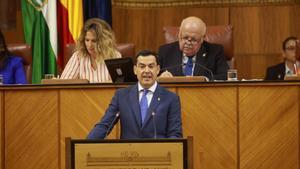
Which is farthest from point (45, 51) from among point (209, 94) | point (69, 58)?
point (209, 94)

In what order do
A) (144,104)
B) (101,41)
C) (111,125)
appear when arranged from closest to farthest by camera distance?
1. (111,125)
2. (144,104)
3. (101,41)

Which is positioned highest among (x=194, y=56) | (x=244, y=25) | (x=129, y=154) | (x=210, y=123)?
(x=244, y=25)

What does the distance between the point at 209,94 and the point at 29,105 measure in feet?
4.64

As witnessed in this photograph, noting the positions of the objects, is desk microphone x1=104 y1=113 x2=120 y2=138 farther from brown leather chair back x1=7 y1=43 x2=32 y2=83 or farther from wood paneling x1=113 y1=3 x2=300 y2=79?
wood paneling x1=113 y1=3 x2=300 y2=79

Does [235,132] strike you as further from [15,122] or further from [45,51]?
[45,51]

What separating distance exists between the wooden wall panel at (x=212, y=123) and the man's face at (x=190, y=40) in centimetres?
74

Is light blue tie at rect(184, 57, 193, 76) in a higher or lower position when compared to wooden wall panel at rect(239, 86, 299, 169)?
higher

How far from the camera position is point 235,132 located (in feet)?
17.1

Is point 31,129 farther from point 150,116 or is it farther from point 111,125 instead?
point 150,116

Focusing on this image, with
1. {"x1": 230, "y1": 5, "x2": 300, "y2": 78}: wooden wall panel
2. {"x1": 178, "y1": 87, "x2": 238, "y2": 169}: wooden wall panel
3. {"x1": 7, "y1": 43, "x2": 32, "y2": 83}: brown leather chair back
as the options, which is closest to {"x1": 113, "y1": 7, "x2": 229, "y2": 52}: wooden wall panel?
{"x1": 230, "y1": 5, "x2": 300, "y2": 78}: wooden wall panel

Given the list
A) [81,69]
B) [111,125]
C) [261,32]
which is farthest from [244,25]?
[111,125]

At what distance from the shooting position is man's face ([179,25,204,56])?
5.90 m

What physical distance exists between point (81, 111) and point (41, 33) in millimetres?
2086

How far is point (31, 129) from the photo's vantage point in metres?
5.41
